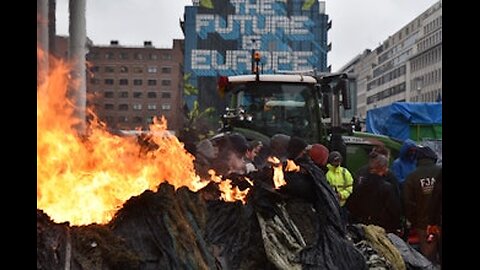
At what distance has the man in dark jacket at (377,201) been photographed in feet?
20.3

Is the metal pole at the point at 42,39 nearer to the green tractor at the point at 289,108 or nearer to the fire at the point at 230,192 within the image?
the fire at the point at 230,192

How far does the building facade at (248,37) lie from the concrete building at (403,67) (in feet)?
134

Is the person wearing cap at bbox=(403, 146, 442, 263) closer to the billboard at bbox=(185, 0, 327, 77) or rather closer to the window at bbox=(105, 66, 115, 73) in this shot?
the window at bbox=(105, 66, 115, 73)

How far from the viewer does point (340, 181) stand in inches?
260

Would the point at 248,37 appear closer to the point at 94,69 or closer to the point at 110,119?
the point at 94,69

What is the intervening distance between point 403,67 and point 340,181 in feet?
252

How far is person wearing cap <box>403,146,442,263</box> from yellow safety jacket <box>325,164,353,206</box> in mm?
689

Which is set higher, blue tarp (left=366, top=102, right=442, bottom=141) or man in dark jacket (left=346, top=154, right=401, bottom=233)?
blue tarp (left=366, top=102, right=442, bottom=141)

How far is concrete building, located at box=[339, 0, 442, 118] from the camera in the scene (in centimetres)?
6259

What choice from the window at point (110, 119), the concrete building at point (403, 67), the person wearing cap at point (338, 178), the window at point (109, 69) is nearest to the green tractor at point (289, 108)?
the person wearing cap at point (338, 178)

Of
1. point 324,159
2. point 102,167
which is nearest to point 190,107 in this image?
point 324,159

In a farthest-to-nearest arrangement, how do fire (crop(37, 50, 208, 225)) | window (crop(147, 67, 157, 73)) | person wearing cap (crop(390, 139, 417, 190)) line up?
window (crop(147, 67, 157, 73))
person wearing cap (crop(390, 139, 417, 190))
fire (crop(37, 50, 208, 225))

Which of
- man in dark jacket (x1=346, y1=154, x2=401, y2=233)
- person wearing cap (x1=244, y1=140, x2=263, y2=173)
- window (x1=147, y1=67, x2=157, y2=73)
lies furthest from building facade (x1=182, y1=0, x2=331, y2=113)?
man in dark jacket (x1=346, y1=154, x2=401, y2=233)
